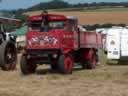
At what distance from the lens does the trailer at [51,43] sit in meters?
18.8

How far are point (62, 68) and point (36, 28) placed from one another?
7.01ft

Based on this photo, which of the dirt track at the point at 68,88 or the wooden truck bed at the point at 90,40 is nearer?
the dirt track at the point at 68,88

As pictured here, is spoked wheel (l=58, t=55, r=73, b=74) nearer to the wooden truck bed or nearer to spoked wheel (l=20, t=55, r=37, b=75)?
spoked wheel (l=20, t=55, r=37, b=75)

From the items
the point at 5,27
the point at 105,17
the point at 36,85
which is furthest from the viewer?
the point at 105,17

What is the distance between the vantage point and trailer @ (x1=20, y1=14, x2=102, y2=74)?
739 inches

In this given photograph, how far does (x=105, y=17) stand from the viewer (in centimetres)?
7331

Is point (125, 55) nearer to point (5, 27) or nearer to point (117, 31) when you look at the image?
point (117, 31)

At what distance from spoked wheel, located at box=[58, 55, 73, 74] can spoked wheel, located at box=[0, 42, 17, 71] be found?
237cm

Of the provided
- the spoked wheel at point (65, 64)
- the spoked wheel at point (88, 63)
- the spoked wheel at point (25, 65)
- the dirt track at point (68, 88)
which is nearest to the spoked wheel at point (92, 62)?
the spoked wheel at point (88, 63)

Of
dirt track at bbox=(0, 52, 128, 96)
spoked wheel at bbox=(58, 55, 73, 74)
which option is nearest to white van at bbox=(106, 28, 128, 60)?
spoked wheel at bbox=(58, 55, 73, 74)

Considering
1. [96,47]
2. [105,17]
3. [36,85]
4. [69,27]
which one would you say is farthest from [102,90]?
[105,17]

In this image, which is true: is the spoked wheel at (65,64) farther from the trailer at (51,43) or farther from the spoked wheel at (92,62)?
the spoked wheel at (92,62)

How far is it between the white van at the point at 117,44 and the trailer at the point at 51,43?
4.82m

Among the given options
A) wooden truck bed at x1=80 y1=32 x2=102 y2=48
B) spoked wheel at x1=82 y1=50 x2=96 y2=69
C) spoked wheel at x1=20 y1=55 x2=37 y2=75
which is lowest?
spoked wheel at x1=82 y1=50 x2=96 y2=69
